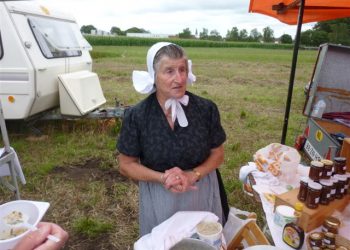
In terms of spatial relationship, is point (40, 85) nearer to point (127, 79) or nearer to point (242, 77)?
point (127, 79)

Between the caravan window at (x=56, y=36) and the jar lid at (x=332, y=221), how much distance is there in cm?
492

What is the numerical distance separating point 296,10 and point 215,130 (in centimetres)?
336

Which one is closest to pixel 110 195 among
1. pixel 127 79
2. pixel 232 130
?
pixel 232 130

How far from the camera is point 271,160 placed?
8.48 feet

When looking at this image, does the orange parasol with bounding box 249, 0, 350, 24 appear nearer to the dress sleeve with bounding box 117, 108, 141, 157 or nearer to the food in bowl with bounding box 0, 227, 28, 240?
the dress sleeve with bounding box 117, 108, 141, 157

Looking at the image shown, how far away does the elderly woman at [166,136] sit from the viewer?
1869mm

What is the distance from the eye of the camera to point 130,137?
1910 millimetres

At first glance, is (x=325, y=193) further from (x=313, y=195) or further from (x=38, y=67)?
(x=38, y=67)

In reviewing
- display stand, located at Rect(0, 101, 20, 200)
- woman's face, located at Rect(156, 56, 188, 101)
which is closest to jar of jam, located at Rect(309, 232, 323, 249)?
woman's face, located at Rect(156, 56, 188, 101)

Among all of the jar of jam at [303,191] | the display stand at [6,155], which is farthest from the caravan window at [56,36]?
the jar of jam at [303,191]

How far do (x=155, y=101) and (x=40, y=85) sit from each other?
3.59m

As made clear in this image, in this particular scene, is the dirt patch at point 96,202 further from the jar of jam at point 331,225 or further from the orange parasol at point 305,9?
the orange parasol at point 305,9

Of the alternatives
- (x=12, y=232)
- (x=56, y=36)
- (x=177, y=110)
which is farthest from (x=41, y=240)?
(x=56, y=36)

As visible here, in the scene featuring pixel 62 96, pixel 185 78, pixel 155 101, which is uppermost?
pixel 185 78
